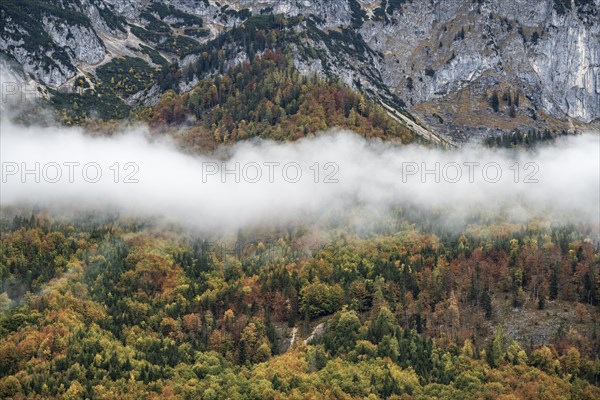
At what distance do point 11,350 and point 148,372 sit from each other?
108 ft

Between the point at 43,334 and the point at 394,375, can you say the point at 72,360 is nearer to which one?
the point at 43,334

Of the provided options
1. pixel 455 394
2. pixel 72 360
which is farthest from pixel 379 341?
pixel 72 360

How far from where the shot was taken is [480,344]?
190875 millimetres

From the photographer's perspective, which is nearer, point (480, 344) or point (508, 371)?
point (508, 371)

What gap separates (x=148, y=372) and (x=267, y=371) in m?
27.4

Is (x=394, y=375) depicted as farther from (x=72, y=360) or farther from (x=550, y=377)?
(x=72, y=360)

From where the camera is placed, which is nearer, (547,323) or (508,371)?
(508,371)

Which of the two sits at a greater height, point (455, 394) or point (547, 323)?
point (547, 323)

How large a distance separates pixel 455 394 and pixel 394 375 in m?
14.0

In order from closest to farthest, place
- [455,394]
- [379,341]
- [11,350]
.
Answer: [455,394]
[11,350]
[379,341]

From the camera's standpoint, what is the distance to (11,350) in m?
182

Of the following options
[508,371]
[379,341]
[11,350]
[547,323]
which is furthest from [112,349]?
[547,323]

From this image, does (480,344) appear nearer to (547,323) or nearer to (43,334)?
(547,323)

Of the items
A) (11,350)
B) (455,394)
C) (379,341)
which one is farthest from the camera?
(379,341)
